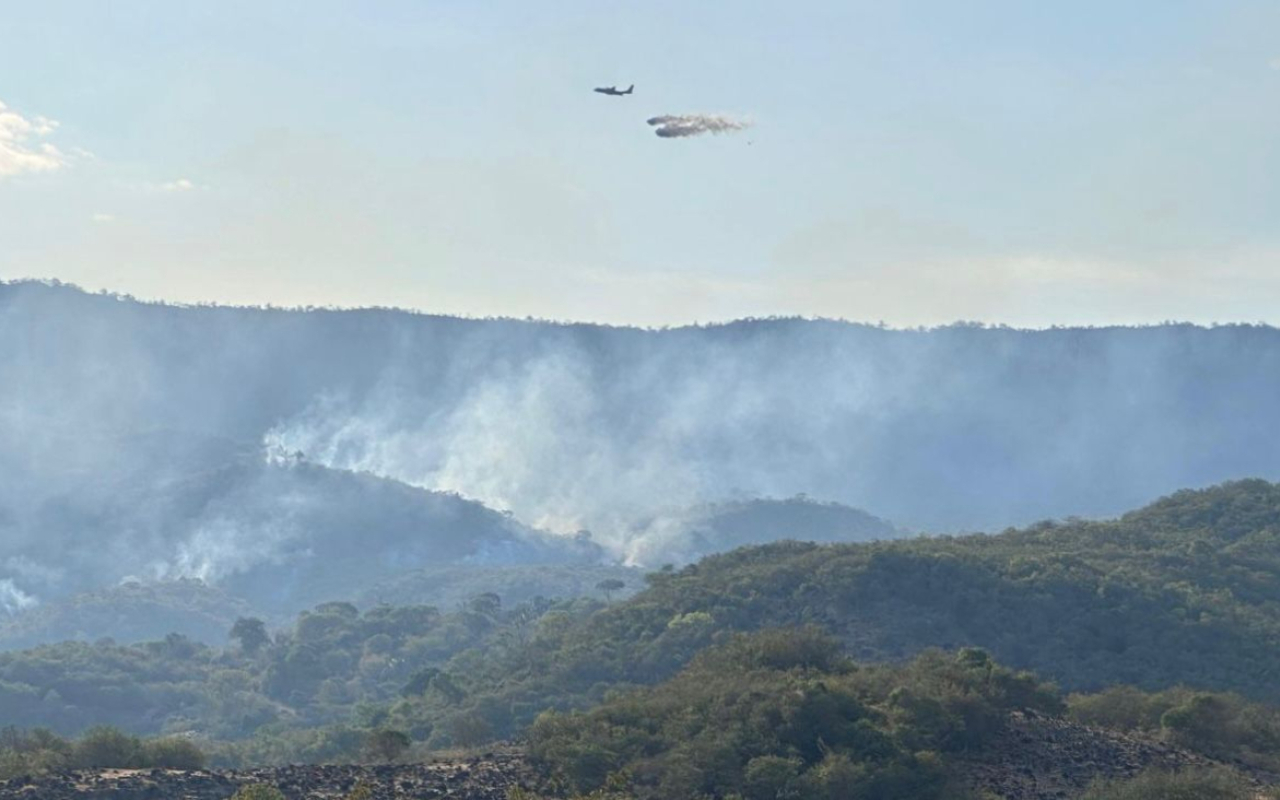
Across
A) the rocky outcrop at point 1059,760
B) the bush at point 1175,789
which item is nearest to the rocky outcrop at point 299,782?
the rocky outcrop at point 1059,760

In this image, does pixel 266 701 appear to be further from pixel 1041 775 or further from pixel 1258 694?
pixel 1041 775

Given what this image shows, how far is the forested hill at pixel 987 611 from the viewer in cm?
8319

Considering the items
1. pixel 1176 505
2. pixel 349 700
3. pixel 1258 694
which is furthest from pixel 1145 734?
pixel 349 700

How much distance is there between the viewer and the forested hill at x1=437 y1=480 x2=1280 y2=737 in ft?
273

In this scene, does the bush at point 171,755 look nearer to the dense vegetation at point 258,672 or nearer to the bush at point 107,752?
the bush at point 107,752

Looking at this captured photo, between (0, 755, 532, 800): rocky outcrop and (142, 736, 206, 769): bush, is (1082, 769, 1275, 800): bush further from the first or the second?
(142, 736, 206, 769): bush

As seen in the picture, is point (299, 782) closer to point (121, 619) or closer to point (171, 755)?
point (171, 755)

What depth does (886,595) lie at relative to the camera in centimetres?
9325

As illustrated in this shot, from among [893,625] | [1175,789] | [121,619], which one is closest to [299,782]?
[1175,789]

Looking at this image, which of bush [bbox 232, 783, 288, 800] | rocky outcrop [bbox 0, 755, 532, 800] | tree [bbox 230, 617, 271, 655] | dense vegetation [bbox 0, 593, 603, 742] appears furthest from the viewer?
tree [bbox 230, 617, 271, 655]

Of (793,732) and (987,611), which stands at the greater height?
(987,611)

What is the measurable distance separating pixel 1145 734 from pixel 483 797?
20225 mm

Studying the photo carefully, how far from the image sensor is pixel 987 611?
8994 cm

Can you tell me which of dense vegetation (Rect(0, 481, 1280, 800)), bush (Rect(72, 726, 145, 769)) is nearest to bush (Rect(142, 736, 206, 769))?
→ bush (Rect(72, 726, 145, 769))
